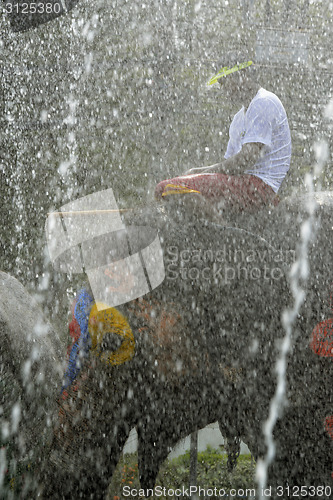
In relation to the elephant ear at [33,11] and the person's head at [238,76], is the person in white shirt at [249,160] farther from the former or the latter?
the elephant ear at [33,11]

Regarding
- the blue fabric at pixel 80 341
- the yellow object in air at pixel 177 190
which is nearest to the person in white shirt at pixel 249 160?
the yellow object in air at pixel 177 190

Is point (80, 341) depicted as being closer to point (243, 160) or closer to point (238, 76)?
point (243, 160)

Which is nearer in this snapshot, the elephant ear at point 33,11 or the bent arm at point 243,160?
the bent arm at point 243,160

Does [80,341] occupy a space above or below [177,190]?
below

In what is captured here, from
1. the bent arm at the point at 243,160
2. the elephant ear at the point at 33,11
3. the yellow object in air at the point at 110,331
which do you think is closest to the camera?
the yellow object in air at the point at 110,331

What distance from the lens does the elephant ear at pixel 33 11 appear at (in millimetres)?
3955

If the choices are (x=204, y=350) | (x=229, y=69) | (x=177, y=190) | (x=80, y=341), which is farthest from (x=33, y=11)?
(x=204, y=350)

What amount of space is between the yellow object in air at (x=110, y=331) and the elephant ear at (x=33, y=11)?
3.24m

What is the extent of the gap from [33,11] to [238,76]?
3.28m

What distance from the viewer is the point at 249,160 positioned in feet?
5.36

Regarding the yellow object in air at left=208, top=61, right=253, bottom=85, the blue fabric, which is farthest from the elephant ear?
the blue fabric

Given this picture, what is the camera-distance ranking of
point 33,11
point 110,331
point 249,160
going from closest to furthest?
point 110,331 < point 249,160 < point 33,11

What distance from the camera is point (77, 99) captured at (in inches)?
186

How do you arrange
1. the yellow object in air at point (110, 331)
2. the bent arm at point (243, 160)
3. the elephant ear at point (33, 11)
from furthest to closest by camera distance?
the elephant ear at point (33, 11), the bent arm at point (243, 160), the yellow object in air at point (110, 331)
